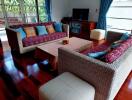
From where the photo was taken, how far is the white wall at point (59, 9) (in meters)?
5.41

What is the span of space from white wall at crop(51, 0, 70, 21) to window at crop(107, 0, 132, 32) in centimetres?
228

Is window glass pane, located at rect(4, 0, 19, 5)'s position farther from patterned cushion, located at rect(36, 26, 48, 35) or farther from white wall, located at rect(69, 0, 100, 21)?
white wall, located at rect(69, 0, 100, 21)

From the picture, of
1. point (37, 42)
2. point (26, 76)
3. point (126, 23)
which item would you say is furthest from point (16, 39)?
point (126, 23)

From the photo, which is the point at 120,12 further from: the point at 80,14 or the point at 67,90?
the point at 67,90

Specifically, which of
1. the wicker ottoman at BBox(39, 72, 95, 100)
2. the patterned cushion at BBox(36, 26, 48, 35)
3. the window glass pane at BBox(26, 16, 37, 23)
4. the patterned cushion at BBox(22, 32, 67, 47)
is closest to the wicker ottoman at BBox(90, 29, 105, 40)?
the patterned cushion at BBox(22, 32, 67, 47)

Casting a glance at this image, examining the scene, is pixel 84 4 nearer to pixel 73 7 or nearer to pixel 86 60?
pixel 73 7

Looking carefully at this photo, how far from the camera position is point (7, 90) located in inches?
71.8

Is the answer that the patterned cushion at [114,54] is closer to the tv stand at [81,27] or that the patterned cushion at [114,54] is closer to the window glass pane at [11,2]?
the tv stand at [81,27]

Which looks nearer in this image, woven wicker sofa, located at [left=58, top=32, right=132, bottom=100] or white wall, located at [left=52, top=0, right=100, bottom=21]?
woven wicker sofa, located at [left=58, top=32, right=132, bottom=100]

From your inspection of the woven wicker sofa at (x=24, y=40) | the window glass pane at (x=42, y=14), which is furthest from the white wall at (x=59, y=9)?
the woven wicker sofa at (x=24, y=40)

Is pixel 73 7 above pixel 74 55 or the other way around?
above

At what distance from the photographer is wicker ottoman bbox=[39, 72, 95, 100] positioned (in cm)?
117

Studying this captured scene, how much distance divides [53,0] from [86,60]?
4.70 metres

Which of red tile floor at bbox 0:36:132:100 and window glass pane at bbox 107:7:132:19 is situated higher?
window glass pane at bbox 107:7:132:19
